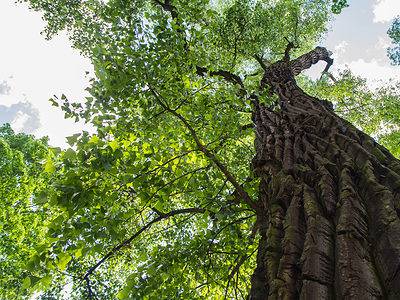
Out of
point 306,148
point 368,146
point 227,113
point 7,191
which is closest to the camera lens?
point 368,146

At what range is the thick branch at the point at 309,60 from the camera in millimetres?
11405

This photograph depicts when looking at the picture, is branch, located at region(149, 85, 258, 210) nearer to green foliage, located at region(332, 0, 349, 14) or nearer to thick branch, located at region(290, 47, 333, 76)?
green foliage, located at region(332, 0, 349, 14)

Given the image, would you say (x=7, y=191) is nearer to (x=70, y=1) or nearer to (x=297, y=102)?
(x=70, y=1)

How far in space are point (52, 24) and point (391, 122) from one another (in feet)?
49.8

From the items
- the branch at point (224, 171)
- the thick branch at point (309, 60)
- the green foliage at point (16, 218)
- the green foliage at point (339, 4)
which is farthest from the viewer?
the green foliage at point (16, 218)

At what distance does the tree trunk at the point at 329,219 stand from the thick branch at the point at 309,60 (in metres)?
7.44

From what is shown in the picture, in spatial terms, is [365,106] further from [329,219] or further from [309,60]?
[329,219]

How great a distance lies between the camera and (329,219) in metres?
2.41

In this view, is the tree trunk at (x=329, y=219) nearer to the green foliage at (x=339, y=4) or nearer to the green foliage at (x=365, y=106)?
the green foliage at (x=339, y=4)

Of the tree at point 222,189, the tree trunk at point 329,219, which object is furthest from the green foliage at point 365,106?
the tree trunk at point 329,219

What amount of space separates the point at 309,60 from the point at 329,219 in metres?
11.0

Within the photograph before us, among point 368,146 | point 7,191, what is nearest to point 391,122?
point 368,146

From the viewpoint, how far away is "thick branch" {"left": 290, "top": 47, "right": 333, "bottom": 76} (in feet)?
37.4

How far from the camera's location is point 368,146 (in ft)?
11.7
